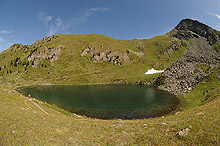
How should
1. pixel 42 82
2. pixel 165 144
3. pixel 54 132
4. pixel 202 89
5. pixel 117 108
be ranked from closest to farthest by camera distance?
pixel 165 144
pixel 54 132
pixel 117 108
pixel 202 89
pixel 42 82

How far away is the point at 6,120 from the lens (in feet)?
64.0

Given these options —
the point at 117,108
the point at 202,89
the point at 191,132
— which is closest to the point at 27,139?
the point at 191,132

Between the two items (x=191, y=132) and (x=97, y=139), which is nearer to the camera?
(x=191, y=132)

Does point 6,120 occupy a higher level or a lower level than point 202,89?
higher

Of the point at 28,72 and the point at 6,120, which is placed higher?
the point at 28,72

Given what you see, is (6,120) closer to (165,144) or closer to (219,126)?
(165,144)

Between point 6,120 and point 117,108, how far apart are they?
44983 millimetres

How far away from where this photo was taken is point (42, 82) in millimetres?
167500

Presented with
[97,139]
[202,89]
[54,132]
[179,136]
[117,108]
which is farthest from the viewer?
[202,89]

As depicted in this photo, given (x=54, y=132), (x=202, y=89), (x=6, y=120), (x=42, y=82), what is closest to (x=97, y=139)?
(x=54, y=132)

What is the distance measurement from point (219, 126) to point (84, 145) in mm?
17656

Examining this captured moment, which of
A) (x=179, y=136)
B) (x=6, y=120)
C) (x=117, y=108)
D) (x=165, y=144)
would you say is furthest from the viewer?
(x=117, y=108)

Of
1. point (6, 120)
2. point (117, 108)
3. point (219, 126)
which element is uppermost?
point (6, 120)

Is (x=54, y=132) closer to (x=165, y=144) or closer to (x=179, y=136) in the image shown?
(x=165, y=144)
